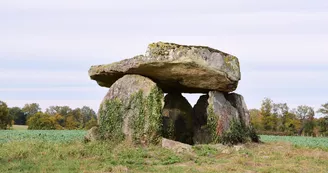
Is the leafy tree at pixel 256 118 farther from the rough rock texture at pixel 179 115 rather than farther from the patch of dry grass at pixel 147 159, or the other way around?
the patch of dry grass at pixel 147 159

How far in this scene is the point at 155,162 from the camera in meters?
13.9

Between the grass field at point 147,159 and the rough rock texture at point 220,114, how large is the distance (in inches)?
53.4

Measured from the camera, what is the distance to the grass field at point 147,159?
12797 mm

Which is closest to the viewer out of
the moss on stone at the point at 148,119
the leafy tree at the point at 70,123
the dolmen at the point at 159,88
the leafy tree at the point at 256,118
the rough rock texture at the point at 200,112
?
the moss on stone at the point at 148,119

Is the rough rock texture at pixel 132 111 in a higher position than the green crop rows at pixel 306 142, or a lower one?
higher

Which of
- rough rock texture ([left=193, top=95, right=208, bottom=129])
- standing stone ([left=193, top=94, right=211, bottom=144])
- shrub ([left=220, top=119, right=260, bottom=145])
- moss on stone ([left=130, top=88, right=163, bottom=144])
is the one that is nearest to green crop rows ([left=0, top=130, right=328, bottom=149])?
shrub ([left=220, top=119, right=260, bottom=145])

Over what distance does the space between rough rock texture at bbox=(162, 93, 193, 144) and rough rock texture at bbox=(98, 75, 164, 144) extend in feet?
9.35

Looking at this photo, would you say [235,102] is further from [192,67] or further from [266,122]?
[266,122]

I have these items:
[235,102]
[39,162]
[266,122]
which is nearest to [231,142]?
[235,102]

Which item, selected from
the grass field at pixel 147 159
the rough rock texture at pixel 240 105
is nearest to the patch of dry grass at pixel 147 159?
the grass field at pixel 147 159

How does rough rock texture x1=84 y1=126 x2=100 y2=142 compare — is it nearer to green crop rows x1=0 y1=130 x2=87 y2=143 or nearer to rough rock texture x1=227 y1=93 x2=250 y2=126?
green crop rows x1=0 y1=130 x2=87 y2=143

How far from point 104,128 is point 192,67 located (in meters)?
4.31

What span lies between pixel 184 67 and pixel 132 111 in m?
2.68

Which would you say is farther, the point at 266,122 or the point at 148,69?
the point at 266,122
